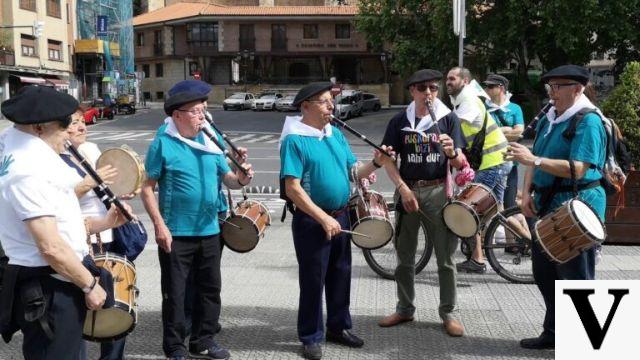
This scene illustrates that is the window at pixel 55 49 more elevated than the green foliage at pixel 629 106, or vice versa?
the window at pixel 55 49

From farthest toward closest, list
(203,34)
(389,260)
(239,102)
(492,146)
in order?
(203,34) → (239,102) → (389,260) → (492,146)

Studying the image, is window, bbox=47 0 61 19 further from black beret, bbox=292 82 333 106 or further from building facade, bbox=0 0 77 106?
black beret, bbox=292 82 333 106

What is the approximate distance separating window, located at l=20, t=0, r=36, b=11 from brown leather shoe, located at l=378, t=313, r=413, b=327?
5136 centimetres

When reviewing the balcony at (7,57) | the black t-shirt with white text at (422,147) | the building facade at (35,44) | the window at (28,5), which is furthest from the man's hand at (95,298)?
the window at (28,5)

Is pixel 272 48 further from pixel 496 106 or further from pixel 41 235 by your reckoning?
pixel 41 235

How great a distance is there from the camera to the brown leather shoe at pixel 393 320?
593cm

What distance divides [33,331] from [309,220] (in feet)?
7.67

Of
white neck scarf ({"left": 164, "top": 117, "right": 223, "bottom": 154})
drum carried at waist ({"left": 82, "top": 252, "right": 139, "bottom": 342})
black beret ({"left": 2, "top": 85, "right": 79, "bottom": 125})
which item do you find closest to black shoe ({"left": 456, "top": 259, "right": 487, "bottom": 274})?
white neck scarf ({"left": 164, "top": 117, "right": 223, "bottom": 154})

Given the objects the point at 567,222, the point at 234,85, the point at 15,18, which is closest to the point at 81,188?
the point at 567,222

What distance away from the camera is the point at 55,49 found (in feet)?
187

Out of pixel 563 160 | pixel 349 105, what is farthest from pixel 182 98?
pixel 349 105

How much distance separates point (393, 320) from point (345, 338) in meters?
0.59

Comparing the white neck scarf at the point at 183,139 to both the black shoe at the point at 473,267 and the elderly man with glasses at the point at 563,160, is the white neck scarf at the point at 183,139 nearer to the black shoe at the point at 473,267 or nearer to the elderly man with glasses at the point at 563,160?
the elderly man with glasses at the point at 563,160

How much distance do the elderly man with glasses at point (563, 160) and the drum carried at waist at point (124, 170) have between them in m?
2.46
